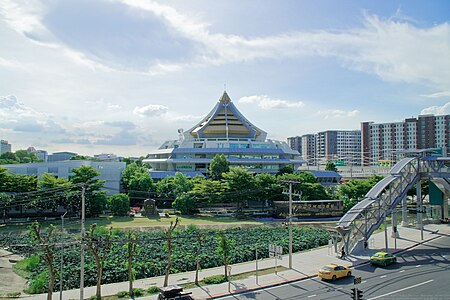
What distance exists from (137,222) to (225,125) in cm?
5414

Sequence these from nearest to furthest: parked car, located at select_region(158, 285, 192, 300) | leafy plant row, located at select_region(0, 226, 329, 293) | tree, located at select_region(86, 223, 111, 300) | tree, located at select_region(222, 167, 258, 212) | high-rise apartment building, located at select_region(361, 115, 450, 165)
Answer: parked car, located at select_region(158, 285, 192, 300) → tree, located at select_region(86, 223, 111, 300) → leafy plant row, located at select_region(0, 226, 329, 293) → tree, located at select_region(222, 167, 258, 212) → high-rise apartment building, located at select_region(361, 115, 450, 165)

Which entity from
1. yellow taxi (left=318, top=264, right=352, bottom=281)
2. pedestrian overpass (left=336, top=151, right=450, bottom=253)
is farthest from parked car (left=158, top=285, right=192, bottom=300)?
pedestrian overpass (left=336, top=151, right=450, bottom=253)

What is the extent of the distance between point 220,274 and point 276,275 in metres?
4.05

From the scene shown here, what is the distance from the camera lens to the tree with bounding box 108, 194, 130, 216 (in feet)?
187

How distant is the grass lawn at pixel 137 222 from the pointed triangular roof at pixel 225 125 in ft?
150

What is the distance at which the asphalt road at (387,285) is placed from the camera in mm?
23156

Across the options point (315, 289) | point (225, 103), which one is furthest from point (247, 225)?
point (225, 103)

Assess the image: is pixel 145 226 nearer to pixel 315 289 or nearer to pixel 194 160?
pixel 315 289

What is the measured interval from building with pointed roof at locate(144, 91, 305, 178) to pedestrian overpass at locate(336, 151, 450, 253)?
48902mm

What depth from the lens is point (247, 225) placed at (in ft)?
164

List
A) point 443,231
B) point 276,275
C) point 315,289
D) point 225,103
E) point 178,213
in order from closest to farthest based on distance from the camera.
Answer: point 315,289
point 276,275
point 443,231
point 178,213
point 225,103

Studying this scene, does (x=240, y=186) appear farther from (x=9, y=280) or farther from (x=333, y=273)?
(x=9, y=280)

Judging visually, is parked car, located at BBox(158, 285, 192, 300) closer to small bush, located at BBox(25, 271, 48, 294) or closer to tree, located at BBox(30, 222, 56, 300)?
tree, located at BBox(30, 222, 56, 300)

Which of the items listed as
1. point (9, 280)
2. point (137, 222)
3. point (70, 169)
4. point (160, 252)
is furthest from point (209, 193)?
point (9, 280)
